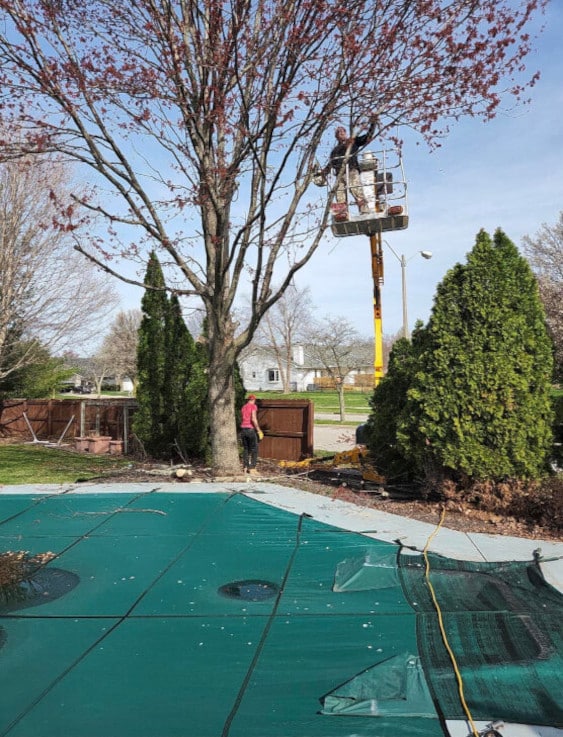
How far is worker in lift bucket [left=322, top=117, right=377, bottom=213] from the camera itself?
8828 millimetres

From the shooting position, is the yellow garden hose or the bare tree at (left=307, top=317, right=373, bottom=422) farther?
the bare tree at (left=307, top=317, right=373, bottom=422)

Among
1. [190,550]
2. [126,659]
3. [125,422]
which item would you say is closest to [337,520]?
[190,550]

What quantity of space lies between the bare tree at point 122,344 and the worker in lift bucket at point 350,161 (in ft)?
113

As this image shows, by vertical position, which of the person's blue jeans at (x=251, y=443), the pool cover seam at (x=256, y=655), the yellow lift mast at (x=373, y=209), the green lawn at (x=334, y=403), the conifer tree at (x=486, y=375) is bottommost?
the green lawn at (x=334, y=403)

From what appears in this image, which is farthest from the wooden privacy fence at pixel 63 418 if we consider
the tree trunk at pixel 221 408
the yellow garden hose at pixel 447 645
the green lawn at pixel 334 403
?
the green lawn at pixel 334 403

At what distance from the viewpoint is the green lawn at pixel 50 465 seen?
1061 cm

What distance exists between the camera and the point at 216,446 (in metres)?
9.52

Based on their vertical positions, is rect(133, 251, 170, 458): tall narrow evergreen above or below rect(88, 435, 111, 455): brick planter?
above

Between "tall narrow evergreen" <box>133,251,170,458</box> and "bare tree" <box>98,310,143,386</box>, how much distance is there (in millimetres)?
29669

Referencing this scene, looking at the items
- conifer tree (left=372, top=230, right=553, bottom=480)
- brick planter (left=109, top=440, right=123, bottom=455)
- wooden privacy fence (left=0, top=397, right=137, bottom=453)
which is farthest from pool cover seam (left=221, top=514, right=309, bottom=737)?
wooden privacy fence (left=0, top=397, right=137, bottom=453)

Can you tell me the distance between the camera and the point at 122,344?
45594 millimetres

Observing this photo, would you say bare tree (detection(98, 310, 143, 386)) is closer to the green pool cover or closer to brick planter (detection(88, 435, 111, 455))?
brick planter (detection(88, 435, 111, 455))

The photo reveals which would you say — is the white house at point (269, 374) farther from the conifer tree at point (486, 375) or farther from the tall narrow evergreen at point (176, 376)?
the conifer tree at point (486, 375)

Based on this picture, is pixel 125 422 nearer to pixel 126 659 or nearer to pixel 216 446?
pixel 216 446
